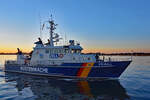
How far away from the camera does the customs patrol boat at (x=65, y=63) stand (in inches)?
564

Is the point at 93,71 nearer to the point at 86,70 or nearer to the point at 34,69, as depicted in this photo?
the point at 86,70

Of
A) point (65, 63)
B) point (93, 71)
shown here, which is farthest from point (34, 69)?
point (93, 71)

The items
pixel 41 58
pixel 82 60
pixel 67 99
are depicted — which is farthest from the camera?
pixel 41 58

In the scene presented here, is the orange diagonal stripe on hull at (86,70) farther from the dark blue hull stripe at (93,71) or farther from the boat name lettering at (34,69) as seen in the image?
the boat name lettering at (34,69)

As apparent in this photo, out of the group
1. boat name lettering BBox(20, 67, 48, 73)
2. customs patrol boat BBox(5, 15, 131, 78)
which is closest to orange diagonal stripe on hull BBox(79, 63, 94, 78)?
customs patrol boat BBox(5, 15, 131, 78)

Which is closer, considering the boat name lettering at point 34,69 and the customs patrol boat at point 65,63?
Result: the customs patrol boat at point 65,63

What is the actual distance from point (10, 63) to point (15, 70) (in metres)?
1.59

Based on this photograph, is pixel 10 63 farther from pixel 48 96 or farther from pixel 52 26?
pixel 48 96

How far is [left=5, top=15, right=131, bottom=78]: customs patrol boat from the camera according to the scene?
14.3 meters

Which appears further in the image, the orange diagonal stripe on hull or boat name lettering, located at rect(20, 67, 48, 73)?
boat name lettering, located at rect(20, 67, 48, 73)

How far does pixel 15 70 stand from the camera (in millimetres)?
20422

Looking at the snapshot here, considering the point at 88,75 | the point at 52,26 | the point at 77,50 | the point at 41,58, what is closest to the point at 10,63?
the point at 41,58

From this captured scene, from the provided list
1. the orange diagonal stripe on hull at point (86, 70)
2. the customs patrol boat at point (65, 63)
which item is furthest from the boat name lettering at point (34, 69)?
the orange diagonal stripe on hull at point (86, 70)

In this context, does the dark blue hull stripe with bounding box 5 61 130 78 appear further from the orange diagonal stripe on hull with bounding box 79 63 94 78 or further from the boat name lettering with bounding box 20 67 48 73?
the orange diagonal stripe on hull with bounding box 79 63 94 78
